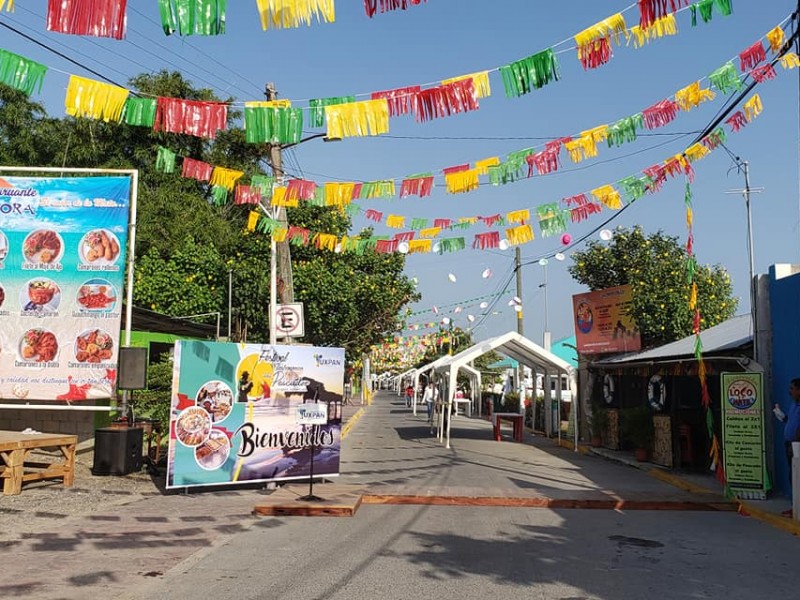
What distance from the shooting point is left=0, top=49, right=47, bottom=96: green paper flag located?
26.9 ft

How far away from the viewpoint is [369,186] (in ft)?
42.8

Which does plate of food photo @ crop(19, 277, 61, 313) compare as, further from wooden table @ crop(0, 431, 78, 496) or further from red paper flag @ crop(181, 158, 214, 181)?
red paper flag @ crop(181, 158, 214, 181)

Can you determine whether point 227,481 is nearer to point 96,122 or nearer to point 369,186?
point 369,186

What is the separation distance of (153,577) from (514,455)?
14.3 meters

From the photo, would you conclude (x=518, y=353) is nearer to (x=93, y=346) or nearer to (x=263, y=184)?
(x=263, y=184)

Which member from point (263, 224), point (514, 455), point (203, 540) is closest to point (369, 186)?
point (263, 224)

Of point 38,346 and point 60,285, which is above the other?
point 60,285

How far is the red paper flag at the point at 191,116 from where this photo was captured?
9906 mm

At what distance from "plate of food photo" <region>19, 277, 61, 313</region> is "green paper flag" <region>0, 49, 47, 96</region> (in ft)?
20.6

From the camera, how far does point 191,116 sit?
1001cm

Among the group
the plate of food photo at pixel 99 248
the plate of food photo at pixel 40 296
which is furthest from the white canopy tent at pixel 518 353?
the plate of food photo at pixel 40 296

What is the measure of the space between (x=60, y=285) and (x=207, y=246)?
1526cm

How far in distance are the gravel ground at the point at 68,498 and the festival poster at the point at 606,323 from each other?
1430cm

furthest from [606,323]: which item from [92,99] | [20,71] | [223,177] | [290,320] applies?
[20,71]
